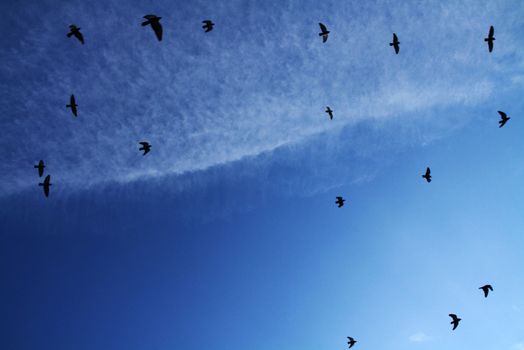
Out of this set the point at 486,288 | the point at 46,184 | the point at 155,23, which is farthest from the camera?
the point at 486,288

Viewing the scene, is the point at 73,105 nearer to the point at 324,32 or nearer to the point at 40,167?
the point at 40,167

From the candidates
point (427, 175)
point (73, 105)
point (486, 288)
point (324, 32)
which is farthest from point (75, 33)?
point (486, 288)

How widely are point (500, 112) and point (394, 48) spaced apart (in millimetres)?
10069

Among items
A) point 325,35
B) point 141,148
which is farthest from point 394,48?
point 141,148

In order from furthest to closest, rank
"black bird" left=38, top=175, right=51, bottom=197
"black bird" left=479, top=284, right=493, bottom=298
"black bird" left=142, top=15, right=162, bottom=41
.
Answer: "black bird" left=479, top=284, right=493, bottom=298 < "black bird" left=38, top=175, right=51, bottom=197 < "black bird" left=142, top=15, right=162, bottom=41

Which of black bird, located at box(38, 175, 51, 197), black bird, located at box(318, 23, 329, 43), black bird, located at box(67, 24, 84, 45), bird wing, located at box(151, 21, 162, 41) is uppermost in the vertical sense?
black bird, located at box(318, 23, 329, 43)

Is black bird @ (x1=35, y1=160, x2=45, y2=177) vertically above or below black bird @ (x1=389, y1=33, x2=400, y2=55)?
below

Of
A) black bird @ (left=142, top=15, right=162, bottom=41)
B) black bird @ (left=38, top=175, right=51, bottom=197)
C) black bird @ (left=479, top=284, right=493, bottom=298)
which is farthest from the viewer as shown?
black bird @ (left=479, top=284, right=493, bottom=298)

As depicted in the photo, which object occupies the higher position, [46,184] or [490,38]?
[490,38]

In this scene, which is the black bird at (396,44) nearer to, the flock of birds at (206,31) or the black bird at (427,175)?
the flock of birds at (206,31)

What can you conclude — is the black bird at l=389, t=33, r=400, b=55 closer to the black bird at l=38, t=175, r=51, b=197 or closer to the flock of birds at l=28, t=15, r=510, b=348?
the flock of birds at l=28, t=15, r=510, b=348

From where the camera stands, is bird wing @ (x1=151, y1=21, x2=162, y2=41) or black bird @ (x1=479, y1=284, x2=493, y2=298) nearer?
bird wing @ (x1=151, y1=21, x2=162, y2=41)

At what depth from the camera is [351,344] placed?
34.9m

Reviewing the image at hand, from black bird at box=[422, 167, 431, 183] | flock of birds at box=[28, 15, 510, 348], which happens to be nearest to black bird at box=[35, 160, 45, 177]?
flock of birds at box=[28, 15, 510, 348]
